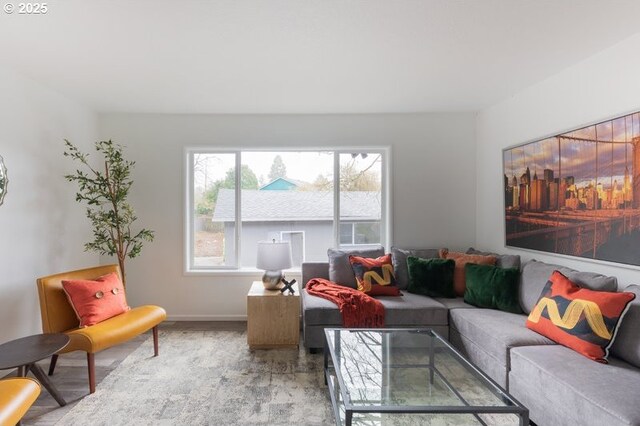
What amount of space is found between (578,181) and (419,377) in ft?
6.61

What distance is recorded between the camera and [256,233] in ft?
12.9

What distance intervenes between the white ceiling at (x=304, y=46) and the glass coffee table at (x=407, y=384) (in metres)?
2.06

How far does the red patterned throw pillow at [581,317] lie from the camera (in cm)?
188

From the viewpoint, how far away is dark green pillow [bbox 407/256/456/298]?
321 cm

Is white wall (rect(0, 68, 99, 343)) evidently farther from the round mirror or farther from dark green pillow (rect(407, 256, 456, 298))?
dark green pillow (rect(407, 256, 456, 298))

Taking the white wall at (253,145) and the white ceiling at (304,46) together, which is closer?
the white ceiling at (304,46)

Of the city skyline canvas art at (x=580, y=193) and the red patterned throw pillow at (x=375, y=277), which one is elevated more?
the city skyline canvas art at (x=580, y=193)

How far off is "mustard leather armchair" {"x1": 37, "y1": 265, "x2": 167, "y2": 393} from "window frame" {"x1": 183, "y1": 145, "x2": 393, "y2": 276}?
1166mm

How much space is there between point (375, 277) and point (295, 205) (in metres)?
1.35

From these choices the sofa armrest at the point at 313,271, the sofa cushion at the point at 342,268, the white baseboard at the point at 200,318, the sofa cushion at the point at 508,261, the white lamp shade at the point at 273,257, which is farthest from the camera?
the white baseboard at the point at 200,318

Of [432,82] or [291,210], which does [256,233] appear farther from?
[432,82]

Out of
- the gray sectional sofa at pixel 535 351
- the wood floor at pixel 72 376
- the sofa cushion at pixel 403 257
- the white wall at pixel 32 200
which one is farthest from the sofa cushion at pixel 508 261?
the white wall at pixel 32 200

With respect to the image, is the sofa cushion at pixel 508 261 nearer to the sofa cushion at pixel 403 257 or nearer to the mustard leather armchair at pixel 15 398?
A: the sofa cushion at pixel 403 257

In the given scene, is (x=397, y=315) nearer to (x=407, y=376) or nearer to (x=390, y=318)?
(x=390, y=318)
